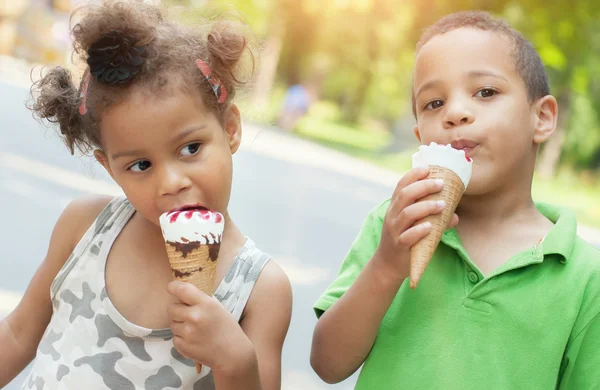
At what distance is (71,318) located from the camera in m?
2.22

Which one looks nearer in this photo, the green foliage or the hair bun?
the hair bun

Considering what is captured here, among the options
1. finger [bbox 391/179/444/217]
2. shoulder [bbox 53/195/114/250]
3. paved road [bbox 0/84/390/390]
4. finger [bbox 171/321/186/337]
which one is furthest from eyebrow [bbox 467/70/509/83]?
paved road [bbox 0/84/390/390]

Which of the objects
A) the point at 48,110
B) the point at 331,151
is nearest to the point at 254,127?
the point at 331,151

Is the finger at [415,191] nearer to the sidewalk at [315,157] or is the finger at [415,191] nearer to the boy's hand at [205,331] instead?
the boy's hand at [205,331]

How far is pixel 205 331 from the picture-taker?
6.21 feet

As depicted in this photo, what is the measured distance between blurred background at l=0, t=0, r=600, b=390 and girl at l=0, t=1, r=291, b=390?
0.74 feet

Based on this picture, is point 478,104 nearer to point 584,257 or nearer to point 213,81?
point 584,257

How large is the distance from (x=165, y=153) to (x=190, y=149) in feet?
0.25

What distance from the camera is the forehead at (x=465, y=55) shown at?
2178mm

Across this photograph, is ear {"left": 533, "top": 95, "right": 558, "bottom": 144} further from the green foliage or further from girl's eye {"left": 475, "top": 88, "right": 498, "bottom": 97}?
the green foliage

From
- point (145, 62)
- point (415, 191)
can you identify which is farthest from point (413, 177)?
point (145, 62)

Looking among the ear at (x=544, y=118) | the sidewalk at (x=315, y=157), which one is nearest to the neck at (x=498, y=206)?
the ear at (x=544, y=118)

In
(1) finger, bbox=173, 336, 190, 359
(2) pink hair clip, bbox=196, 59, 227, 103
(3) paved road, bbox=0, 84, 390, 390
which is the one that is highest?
(3) paved road, bbox=0, 84, 390, 390

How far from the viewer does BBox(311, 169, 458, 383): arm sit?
1.97 meters
